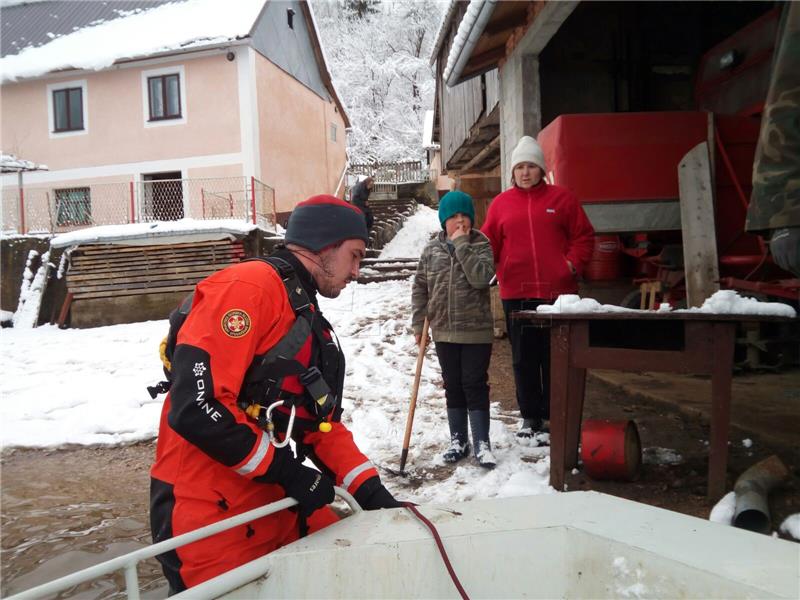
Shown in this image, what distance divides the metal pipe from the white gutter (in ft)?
13.4

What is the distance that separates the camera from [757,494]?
2.54 m

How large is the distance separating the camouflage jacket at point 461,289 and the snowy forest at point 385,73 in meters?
33.1

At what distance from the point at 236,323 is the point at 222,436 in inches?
12.7

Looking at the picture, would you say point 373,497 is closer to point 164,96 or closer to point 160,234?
point 160,234

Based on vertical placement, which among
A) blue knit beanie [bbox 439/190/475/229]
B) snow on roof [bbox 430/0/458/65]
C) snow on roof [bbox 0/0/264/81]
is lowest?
blue knit beanie [bbox 439/190/475/229]

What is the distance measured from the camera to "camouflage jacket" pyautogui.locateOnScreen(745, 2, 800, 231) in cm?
214

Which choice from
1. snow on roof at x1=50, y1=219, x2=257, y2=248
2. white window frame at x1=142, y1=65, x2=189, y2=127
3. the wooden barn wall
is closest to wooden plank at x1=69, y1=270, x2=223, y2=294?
snow on roof at x1=50, y1=219, x2=257, y2=248

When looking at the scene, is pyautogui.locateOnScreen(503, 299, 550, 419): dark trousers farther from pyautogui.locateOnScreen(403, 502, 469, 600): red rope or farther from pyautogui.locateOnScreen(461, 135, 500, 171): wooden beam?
pyautogui.locateOnScreen(461, 135, 500, 171): wooden beam

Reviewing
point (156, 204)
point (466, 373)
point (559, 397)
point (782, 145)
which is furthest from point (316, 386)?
point (156, 204)

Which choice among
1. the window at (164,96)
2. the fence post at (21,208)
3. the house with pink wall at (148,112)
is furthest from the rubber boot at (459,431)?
the window at (164,96)

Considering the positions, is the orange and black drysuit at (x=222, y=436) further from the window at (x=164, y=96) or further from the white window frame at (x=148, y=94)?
the window at (x=164, y=96)

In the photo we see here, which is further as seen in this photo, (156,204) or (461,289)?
(156,204)

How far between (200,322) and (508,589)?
1.14m

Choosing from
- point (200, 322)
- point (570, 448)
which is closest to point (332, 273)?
point (200, 322)
